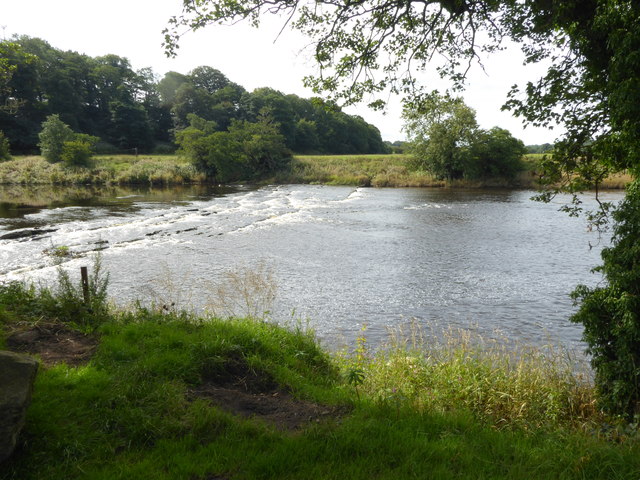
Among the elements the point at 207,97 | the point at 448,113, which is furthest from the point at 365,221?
the point at 207,97

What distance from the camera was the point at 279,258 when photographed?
17.1 m

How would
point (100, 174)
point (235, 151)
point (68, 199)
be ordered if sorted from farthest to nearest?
point (235, 151)
point (100, 174)
point (68, 199)

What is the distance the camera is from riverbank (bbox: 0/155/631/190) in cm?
4903

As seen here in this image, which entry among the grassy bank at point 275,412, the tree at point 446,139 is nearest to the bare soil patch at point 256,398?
the grassy bank at point 275,412

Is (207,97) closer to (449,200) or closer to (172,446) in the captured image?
(449,200)

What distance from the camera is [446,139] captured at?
48.1m

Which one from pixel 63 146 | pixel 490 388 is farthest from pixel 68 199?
pixel 490 388

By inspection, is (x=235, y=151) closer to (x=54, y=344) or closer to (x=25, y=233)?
(x=25, y=233)

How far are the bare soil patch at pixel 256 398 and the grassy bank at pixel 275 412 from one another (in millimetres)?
23

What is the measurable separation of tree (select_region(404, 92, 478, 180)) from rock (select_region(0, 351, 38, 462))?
153 feet

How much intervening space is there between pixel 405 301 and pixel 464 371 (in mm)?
5322

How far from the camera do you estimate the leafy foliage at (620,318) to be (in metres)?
5.67

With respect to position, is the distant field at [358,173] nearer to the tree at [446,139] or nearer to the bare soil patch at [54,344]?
the tree at [446,139]

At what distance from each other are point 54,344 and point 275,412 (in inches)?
147
